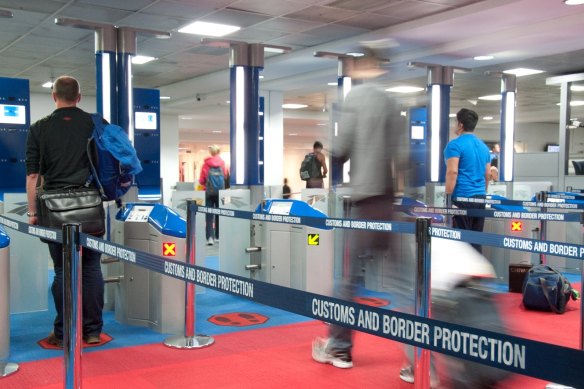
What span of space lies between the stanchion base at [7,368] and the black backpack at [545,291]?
401 centimetres

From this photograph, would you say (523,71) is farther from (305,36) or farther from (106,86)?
(106,86)

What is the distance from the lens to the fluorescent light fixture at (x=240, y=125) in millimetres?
7230

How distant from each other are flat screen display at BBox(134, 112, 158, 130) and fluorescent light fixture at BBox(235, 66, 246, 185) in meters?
1.19

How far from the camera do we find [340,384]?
323 centimetres

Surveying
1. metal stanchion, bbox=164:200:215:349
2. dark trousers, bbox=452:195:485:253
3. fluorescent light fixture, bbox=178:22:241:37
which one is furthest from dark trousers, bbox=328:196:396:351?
fluorescent light fixture, bbox=178:22:241:37

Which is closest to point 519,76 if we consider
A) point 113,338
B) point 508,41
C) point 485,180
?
point 508,41

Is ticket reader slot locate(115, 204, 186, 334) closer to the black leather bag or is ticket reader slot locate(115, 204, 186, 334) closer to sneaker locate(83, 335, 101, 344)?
sneaker locate(83, 335, 101, 344)

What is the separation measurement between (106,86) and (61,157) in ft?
7.15

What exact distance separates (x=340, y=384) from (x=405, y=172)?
1.17m

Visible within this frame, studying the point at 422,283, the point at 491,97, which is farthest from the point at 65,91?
the point at 491,97

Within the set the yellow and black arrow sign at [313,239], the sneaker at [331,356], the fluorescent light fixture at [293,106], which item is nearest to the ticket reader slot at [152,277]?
the yellow and black arrow sign at [313,239]

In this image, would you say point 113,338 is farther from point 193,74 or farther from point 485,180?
point 193,74

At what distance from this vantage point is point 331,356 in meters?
3.52

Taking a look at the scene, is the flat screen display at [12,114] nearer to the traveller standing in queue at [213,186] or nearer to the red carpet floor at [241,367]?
the red carpet floor at [241,367]
